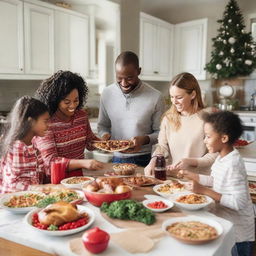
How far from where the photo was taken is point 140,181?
170 cm

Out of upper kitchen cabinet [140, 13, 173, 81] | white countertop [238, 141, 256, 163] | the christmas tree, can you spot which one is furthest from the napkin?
the christmas tree

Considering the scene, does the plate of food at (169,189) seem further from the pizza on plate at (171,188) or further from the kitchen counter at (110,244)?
the kitchen counter at (110,244)

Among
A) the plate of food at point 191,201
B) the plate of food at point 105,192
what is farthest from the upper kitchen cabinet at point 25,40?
the plate of food at point 191,201

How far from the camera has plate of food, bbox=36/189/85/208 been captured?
1.37 metres

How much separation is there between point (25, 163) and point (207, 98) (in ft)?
14.6

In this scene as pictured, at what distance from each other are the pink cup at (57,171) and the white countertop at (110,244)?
453 millimetres

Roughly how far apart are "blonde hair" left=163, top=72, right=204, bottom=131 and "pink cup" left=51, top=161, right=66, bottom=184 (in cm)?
73

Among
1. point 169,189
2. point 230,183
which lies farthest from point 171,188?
point 230,183

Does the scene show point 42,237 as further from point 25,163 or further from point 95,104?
point 95,104

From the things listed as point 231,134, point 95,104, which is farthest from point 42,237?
point 95,104

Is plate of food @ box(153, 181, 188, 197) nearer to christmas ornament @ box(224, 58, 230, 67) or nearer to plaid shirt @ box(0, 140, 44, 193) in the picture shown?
Result: plaid shirt @ box(0, 140, 44, 193)

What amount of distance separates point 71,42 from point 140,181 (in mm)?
2926

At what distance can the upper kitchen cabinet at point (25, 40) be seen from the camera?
10.9 feet

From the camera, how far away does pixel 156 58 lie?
17.0ft
